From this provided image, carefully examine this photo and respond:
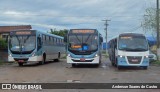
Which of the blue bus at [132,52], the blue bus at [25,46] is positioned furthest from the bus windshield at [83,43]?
the blue bus at [25,46]

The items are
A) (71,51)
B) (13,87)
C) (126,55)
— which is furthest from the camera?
(71,51)

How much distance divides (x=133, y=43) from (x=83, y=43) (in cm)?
413

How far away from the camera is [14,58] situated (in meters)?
33.1

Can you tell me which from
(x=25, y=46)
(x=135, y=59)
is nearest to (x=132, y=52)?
(x=135, y=59)

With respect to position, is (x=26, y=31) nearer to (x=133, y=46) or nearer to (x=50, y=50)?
(x=50, y=50)

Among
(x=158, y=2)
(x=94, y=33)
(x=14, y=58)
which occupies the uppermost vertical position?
(x=158, y=2)

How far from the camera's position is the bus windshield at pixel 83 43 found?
3067cm

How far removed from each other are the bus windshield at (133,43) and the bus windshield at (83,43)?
2.53 m

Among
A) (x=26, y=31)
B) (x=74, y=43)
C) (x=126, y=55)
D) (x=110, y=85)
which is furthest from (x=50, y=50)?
(x=110, y=85)

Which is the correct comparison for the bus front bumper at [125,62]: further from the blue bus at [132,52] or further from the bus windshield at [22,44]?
the bus windshield at [22,44]

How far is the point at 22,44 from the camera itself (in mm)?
33281

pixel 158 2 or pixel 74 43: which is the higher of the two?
pixel 158 2

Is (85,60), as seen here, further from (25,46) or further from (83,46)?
(25,46)

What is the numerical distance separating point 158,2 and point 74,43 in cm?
1609
